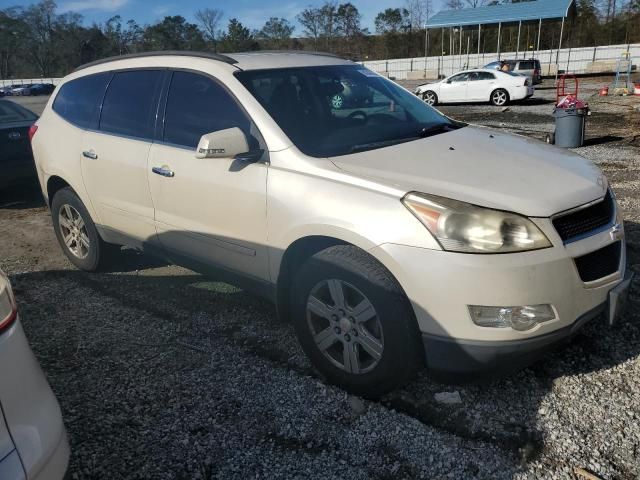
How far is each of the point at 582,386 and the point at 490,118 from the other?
14421 millimetres

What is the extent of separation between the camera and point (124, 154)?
13.0 feet

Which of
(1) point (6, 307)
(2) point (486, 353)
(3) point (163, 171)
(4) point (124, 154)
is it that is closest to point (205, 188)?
(3) point (163, 171)

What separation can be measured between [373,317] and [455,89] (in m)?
20.2

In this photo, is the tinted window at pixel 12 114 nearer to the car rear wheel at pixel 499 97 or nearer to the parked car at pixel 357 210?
the parked car at pixel 357 210

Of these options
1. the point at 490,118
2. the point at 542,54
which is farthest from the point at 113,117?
the point at 542,54

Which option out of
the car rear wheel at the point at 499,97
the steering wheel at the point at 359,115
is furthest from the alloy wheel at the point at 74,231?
the car rear wheel at the point at 499,97

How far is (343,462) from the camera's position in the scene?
2.48 metres

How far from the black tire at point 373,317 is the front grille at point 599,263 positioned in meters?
0.82

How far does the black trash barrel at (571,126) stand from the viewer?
1045 centimetres

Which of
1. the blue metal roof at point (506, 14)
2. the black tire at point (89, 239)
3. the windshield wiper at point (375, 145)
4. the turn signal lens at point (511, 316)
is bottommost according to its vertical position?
the black tire at point (89, 239)

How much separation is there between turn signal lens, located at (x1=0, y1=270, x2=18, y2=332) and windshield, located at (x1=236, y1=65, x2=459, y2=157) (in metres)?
1.73

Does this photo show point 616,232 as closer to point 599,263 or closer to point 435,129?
point 599,263

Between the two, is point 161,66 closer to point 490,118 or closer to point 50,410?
point 50,410

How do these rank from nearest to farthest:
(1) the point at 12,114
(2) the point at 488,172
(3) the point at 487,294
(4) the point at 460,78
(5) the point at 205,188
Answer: (3) the point at 487,294
(2) the point at 488,172
(5) the point at 205,188
(1) the point at 12,114
(4) the point at 460,78
